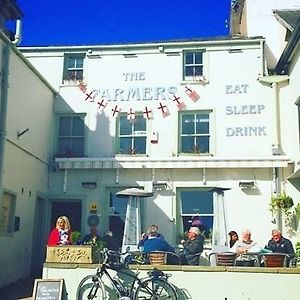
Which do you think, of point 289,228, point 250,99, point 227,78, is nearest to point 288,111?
point 250,99

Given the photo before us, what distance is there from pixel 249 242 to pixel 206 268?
2515 millimetres

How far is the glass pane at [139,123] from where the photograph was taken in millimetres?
15461

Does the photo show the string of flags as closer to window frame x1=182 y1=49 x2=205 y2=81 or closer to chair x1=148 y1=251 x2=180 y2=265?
window frame x1=182 y1=49 x2=205 y2=81

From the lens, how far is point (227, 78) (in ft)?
50.5

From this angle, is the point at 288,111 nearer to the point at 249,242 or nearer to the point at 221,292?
the point at 249,242

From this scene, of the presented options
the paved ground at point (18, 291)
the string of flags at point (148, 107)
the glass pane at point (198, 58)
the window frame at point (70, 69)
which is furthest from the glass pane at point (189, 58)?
the paved ground at point (18, 291)

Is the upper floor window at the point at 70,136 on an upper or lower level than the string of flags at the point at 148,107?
lower

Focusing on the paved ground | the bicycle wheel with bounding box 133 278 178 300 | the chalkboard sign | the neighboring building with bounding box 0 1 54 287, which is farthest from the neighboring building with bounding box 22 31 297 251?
the bicycle wheel with bounding box 133 278 178 300

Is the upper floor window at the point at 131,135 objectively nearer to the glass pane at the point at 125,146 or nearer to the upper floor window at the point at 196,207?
the glass pane at the point at 125,146

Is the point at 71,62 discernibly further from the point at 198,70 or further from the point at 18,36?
the point at 198,70

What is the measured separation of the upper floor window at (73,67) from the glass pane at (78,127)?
4.59 ft

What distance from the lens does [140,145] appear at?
50.3 feet

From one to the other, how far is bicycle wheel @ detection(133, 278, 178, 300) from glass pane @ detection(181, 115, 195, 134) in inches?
269

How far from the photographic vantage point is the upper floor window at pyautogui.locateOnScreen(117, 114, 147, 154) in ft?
50.2
